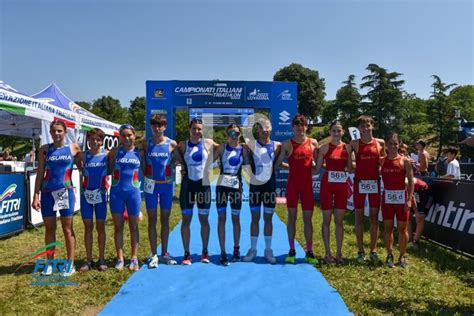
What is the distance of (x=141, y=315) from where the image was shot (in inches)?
136

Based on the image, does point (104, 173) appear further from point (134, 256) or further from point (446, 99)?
point (446, 99)

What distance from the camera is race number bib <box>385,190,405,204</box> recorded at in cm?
500

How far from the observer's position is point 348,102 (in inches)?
1724

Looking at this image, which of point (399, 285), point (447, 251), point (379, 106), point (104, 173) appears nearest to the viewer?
point (399, 285)

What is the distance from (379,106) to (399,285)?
131ft

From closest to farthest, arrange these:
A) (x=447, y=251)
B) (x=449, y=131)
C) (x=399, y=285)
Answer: (x=399, y=285) → (x=447, y=251) → (x=449, y=131)

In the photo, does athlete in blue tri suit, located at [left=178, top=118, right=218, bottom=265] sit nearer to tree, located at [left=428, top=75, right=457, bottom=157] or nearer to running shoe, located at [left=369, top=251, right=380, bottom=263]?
running shoe, located at [left=369, top=251, right=380, bottom=263]

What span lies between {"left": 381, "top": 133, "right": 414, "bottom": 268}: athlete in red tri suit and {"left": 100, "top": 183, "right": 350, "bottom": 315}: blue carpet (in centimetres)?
130

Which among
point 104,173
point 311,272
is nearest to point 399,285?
point 311,272

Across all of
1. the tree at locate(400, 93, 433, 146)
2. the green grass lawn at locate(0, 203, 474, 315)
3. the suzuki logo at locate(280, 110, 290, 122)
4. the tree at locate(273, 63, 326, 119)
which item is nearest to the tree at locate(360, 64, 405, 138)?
the tree at locate(400, 93, 433, 146)

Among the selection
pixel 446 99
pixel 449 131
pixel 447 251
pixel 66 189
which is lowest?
pixel 447 251

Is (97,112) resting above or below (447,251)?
above

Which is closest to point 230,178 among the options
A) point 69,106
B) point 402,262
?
point 402,262

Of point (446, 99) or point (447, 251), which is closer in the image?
point (447, 251)
